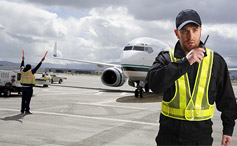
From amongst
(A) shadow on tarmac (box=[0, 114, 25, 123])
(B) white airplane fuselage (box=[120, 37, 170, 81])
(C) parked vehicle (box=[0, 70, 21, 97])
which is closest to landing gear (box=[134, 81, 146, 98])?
(B) white airplane fuselage (box=[120, 37, 170, 81])

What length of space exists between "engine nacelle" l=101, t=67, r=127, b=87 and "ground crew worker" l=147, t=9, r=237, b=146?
15.8 meters

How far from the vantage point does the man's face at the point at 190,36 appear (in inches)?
80.5

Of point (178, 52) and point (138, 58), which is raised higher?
point (138, 58)

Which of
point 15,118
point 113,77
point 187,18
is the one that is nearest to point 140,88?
point 113,77

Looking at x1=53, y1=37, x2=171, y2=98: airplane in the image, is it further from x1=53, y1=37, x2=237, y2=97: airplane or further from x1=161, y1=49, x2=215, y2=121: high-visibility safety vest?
x1=161, y1=49, x2=215, y2=121: high-visibility safety vest

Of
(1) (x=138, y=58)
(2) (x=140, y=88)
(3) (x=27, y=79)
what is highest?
(1) (x=138, y=58)

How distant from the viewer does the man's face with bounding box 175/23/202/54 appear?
6.71 ft

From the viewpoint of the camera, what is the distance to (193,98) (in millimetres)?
2221

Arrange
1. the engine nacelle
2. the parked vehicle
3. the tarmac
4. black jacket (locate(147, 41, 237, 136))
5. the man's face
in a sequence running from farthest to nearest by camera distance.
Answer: the engine nacelle < the parked vehicle < the tarmac < black jacket (locate(147, 41, 237, 136)) < the man's face

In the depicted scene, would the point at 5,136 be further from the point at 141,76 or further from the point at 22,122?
the point at 141,76

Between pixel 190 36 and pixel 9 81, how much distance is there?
531 inches

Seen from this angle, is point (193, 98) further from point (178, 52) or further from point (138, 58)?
point (138, 58)

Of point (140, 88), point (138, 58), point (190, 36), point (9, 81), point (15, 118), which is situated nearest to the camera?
point (190, 36)

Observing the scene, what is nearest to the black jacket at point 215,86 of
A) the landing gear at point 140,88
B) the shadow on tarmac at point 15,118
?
the shadow on tarmac at point 15,118
